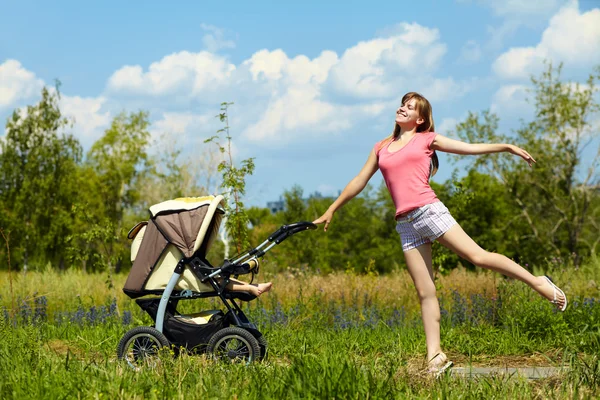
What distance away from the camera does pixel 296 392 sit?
12.4 feet

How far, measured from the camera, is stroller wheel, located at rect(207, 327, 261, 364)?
Result: 17.3 feet

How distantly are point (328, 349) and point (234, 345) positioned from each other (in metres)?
0.89

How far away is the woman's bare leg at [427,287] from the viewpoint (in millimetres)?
5191

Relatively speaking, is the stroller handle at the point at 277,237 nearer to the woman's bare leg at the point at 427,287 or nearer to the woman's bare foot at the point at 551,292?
the woman's bare leg at the point at 427,287

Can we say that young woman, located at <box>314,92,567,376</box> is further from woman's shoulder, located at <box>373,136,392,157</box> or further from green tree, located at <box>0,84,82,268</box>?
green tree, located at <box>0,84,82,268</box>

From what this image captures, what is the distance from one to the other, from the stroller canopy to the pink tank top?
1.41 m

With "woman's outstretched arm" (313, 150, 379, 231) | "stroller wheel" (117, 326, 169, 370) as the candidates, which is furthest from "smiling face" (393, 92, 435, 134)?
"stroller wheel" (117, 326, 169, 370)

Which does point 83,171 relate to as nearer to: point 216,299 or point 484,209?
point 484,209

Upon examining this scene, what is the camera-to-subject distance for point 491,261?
5.00 metres

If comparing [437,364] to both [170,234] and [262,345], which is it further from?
[170,234]

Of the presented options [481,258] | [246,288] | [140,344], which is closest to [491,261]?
[481,258]

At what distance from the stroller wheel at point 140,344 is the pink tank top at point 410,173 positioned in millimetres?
2174

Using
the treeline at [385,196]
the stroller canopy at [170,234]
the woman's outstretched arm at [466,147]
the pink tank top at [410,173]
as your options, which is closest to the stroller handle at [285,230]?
the stroller canopy at [170,234]

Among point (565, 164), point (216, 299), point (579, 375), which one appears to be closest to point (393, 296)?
point (216, 299)
